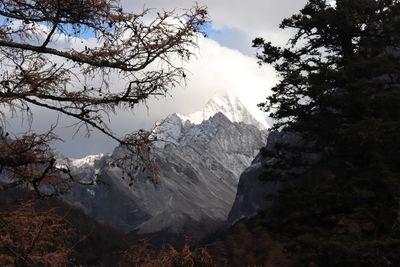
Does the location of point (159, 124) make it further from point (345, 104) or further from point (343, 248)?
point (345, 104)

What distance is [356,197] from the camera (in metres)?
15.3

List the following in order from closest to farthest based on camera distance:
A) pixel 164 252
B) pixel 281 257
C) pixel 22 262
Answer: pixel 22 262
pixel 164 252
pixel 281 257

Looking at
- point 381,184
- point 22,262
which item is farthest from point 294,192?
point 22,262

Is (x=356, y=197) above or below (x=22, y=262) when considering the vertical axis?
below

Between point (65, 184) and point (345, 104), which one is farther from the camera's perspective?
point (345, 104)

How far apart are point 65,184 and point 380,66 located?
1371cm

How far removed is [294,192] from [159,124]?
1131 centimetres

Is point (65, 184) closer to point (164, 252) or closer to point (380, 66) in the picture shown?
point (164, 252)

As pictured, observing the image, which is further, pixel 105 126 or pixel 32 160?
pixel 105 126

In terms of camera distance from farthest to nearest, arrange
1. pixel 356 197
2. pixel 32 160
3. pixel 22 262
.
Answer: pixel 356 197
pixel 22 262
pixel 32 160

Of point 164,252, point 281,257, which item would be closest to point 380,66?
point 164,252

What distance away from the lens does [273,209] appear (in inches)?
683

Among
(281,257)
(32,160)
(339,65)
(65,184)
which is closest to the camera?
(32,160)

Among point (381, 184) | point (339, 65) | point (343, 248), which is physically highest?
point (339, 65)
